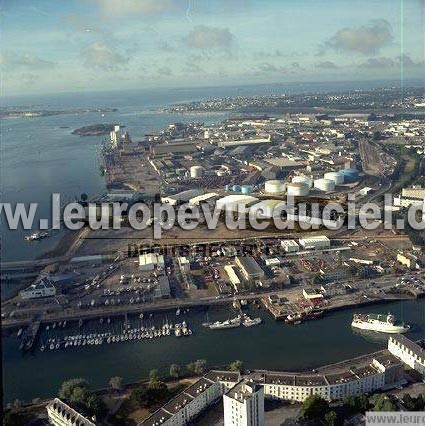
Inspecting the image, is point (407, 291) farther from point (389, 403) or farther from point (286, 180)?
point (286, 180)

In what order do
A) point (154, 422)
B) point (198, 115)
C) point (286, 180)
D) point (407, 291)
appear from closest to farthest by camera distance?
point (154, 422)
point (407, 291)
point (286, 180)
point (198, 115)

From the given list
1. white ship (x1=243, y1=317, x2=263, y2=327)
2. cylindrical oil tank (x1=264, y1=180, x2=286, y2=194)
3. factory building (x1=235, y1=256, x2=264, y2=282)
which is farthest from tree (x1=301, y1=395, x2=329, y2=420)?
cylindrical oil tank (x1=264, y1=180, x2=286, y2=194)

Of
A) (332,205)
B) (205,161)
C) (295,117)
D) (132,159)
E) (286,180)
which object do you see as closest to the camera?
(332,205)

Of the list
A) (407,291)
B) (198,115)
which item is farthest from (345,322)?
(198,115)

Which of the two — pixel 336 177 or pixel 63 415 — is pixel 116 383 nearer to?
pixel 63 415

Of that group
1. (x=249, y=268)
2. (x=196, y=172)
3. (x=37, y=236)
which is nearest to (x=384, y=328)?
(x=249, y=268)

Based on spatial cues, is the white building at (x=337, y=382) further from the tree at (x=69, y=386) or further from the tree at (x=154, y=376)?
the tree at (x=69, y=386)

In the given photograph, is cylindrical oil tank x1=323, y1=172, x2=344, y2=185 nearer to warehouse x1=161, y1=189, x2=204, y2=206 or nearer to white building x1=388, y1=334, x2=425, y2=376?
warehouse x1=161, y1=189, x2=204, y2=206
